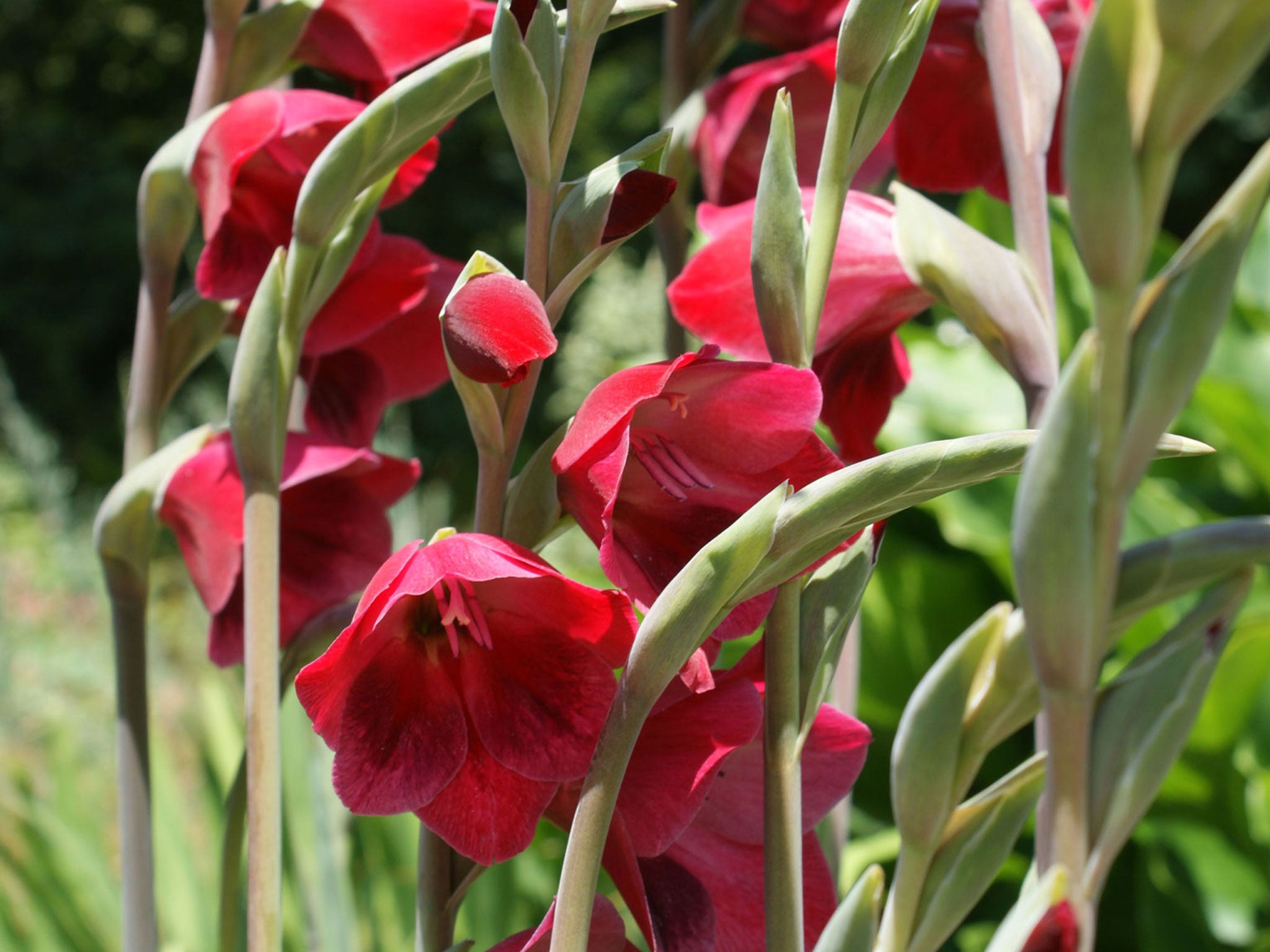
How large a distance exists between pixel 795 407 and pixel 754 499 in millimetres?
32

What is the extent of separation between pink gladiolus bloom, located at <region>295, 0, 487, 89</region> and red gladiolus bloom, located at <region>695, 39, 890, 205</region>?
0.32 ft

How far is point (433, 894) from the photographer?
0.92 ft

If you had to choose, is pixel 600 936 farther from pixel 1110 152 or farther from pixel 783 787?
pixel 1110 152

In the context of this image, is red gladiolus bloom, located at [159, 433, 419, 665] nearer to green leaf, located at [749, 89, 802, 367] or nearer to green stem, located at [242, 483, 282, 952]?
green stem, located at [242, 483, 282, 952]

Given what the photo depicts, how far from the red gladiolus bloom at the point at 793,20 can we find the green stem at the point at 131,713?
0.32 metres

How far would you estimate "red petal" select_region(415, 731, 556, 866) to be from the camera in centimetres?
26

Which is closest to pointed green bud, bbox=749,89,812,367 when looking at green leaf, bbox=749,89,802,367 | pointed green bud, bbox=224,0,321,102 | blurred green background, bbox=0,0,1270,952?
green leaf, bbox=749,89,802,367

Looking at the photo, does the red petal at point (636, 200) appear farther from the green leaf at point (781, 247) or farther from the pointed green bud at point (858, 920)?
the pointed green bud at point (858, 920)

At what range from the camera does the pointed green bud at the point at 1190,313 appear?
15 cm

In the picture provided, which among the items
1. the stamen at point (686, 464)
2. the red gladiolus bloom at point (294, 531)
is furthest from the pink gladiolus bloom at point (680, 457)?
the red gladiolus bloom at point (294, 531)

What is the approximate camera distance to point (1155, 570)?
17cm

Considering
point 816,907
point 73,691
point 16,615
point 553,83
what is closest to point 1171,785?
point 816,907

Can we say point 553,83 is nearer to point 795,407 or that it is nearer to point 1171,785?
point 795,407

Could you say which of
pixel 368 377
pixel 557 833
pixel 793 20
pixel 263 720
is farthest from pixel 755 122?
pixel 557 833
